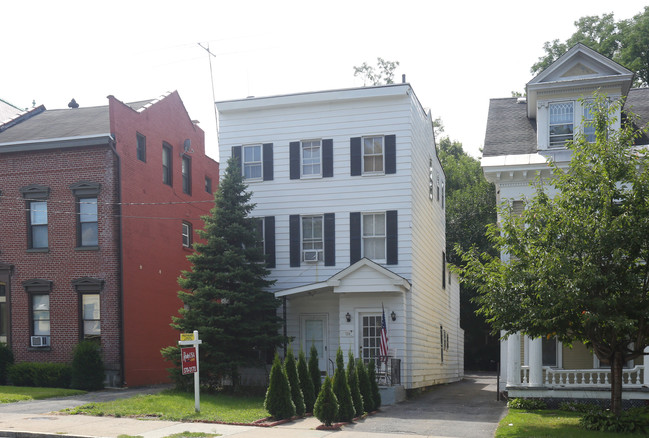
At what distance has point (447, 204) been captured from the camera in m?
45.9

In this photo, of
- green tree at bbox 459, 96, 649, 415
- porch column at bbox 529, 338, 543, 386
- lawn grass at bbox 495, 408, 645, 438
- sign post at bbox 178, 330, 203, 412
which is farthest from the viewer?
porch column at bbox 529, 338, 543, 386

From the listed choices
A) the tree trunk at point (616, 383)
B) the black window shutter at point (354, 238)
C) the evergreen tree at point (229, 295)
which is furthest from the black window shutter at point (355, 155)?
the tree trunk at point (616, 383)

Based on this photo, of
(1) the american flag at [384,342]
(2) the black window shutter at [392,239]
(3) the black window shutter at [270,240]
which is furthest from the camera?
(3) the black window shutter at [270,240]

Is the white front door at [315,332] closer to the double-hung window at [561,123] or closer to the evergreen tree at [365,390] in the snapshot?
the evergreen tree at [365,390]

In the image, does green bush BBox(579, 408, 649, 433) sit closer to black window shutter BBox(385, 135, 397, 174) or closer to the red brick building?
black window shutter BBox(385, 135, 397, 174)

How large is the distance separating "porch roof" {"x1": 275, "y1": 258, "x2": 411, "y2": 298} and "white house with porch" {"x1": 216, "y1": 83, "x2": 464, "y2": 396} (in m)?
0.03

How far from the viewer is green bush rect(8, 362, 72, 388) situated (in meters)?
22.0

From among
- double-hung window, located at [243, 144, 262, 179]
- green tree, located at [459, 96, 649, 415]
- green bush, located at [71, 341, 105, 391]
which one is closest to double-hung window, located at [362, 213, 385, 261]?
double-hung window, located at [243, 144, 262, 179]

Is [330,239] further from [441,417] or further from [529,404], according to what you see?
[529,404]

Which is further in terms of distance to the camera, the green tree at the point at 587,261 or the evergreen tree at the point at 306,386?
the evergreen tree at the point at 306,386

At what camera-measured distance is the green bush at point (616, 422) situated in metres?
14.0

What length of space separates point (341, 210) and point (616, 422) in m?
11.5

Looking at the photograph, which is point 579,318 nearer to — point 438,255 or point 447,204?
point 438,255

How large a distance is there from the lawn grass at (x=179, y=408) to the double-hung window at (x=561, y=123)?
11511 millimetres
